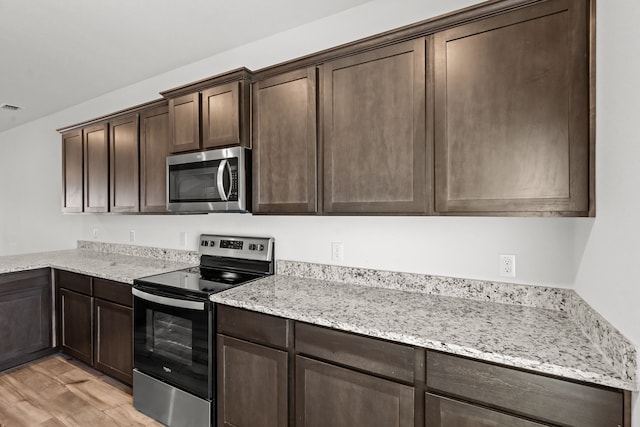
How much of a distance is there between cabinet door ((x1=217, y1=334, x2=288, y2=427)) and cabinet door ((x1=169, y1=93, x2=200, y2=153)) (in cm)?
134

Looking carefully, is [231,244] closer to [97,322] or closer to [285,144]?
[285,144]

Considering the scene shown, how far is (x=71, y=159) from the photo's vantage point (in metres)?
3.35

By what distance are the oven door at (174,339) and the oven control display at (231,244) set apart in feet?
2.00

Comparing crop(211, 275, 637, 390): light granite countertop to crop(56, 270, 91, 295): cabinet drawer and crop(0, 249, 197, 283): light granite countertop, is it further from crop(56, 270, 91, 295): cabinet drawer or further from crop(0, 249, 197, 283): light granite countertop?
crop(56, 270, 91, 295): cabinet drawer

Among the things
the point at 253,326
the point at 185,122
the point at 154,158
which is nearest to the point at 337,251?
the point at 253,326

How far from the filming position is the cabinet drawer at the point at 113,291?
241 cm

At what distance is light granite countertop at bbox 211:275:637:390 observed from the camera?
42.2 inches

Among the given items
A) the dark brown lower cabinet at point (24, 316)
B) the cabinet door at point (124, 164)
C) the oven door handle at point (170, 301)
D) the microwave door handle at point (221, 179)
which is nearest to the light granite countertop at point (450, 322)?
the oven door handle at point (170, 301)

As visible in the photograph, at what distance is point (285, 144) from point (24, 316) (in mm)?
2872

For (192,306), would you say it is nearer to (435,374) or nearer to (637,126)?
(435,374)

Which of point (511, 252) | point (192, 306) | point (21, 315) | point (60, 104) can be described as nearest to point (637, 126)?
point (511, 252)

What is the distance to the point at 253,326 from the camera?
171 centimetres

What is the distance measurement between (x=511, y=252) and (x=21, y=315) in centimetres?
383

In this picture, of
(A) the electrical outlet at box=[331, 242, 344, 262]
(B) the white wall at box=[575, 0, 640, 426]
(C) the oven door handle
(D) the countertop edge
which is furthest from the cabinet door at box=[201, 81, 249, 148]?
(B) the white wall at box=[575, 0, 640, 426]
